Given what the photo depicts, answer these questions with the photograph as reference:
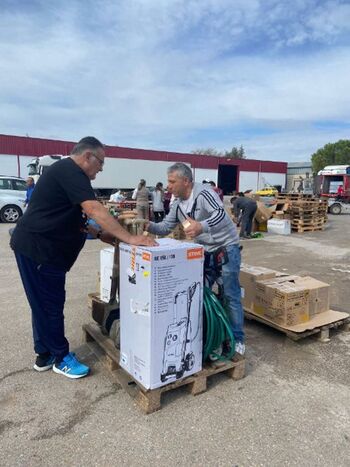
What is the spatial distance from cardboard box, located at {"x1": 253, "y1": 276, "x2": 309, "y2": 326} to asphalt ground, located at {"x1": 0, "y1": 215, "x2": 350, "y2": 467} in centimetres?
25

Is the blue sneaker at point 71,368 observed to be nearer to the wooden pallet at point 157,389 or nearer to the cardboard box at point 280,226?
the wooden pallet at point 157,389

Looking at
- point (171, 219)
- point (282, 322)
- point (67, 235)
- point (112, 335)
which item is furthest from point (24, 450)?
point (282, 322)

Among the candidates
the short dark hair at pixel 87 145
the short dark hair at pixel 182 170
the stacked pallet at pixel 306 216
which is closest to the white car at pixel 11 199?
the stacked pallet at pixel 306 216

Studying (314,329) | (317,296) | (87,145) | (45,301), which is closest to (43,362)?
(45,301)

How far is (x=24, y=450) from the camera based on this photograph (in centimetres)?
226

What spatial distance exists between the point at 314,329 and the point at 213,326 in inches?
61.0

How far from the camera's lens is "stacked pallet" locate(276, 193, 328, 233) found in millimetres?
13383

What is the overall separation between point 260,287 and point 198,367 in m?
1.57

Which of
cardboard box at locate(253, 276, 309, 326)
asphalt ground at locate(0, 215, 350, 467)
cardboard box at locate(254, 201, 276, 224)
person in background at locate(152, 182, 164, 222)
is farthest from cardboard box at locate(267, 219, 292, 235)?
asphalt ground at locate(0, 215, 350, 467)

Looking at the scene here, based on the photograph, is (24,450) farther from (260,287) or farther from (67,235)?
(260,287)

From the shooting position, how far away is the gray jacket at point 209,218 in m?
3.05

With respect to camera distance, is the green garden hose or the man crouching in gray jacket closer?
the green garden hose

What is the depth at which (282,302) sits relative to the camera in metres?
3.85

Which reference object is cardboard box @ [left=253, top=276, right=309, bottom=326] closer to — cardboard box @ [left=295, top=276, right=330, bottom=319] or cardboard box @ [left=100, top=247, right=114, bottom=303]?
cardboard box @ [left=295, top=276, right=330, bottom=319]
